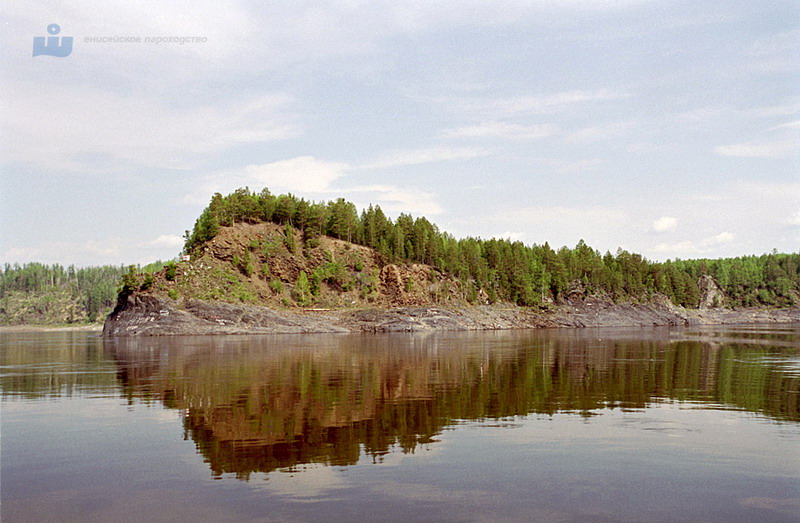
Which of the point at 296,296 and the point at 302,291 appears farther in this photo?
the point at 302,291

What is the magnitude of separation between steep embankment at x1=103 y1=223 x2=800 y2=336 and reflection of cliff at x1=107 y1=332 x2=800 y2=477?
214 feet

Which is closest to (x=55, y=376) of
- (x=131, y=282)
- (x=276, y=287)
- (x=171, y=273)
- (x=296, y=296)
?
(x=131, y=282)

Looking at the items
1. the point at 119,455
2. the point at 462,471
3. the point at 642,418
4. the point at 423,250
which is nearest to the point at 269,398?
the point at 119,455

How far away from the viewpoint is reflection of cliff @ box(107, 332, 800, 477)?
23969 mm

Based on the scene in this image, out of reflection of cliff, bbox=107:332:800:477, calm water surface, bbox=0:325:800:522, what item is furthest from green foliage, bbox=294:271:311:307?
calm water surface, bbox=0:325:800:522

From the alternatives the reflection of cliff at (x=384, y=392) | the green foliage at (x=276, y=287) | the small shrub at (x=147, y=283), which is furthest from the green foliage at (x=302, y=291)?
the reflection of cliff at (x=384, y=392)

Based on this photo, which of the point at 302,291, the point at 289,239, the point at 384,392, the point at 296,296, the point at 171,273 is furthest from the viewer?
the point at 289,239

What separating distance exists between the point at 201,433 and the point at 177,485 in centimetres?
777

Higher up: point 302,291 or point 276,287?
point 276,287

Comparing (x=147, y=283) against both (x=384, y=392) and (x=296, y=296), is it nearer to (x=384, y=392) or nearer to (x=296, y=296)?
(x=296, y=296)

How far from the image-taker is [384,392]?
123 feet

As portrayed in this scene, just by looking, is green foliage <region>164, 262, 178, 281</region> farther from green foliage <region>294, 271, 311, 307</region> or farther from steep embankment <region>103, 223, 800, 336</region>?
green foliage <region>294, 271, 311, 307</region>

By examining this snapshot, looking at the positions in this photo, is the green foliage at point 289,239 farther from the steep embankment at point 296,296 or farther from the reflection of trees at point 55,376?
the reflection of trees at point 55,376

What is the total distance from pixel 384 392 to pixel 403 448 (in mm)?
15105
